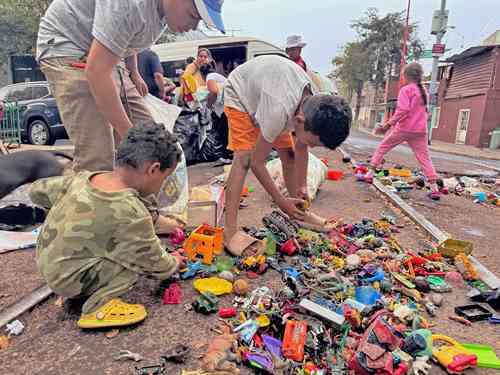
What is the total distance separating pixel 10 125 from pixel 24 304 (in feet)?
28.3

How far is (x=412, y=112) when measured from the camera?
18.5 ft

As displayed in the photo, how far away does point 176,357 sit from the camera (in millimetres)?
1648

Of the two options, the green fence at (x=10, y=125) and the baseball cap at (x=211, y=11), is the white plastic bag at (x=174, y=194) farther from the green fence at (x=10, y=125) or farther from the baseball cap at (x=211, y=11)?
the green fence at (x=10, y=125)

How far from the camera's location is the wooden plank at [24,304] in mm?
1922

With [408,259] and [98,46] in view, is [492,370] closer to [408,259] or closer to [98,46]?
[408,259]

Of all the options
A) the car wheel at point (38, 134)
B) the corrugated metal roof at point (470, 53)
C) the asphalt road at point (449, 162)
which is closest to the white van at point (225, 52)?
the asphalt road at point (449, 162)

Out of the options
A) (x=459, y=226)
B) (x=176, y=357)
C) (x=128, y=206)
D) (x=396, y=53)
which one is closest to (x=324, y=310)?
(x=176, y=357)

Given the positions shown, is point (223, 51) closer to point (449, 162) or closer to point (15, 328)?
point (449, 162)

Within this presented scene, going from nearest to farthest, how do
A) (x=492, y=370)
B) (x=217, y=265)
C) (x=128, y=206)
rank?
(x=492, y=370) → (x=128, y=206) → (x=217, y=265)

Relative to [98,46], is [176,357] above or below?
below

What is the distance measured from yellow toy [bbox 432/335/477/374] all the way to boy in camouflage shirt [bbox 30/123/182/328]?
1.42 m

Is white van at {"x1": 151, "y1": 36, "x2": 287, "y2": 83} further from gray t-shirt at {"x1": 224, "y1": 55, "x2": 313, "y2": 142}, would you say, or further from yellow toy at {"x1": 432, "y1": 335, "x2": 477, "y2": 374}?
yellow toy at {"x1": 432, "y1": 335, "x2": 477, "y2": 374}

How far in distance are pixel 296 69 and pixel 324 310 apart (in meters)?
1.70

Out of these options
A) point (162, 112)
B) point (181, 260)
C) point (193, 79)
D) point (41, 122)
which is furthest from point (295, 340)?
point (41, 122)
